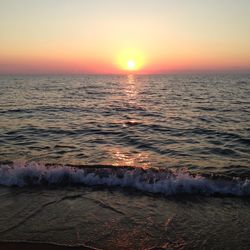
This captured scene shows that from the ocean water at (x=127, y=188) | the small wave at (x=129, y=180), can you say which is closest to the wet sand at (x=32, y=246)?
the ocean water at (x=127, y=188)

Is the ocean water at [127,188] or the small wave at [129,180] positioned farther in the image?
the small wave at [129,180]

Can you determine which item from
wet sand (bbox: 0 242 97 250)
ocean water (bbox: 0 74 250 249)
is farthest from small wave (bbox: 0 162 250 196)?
wet sand (bbox: 0 242 97 250)

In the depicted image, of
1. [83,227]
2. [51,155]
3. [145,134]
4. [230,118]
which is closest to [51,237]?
[83,227]

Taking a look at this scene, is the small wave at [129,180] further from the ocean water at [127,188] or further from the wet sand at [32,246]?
the wet sand at [32,246]

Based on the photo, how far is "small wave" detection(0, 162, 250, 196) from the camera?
8.25 m

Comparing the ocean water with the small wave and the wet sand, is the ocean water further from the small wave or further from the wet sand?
the wet sand

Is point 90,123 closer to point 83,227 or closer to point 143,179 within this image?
A: point 143,179

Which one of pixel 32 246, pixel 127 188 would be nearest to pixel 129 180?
pixel 127 188

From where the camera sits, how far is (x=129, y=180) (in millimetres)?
8789

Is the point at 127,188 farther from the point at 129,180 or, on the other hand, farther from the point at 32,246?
the point at 32,246

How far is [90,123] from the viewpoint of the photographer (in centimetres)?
1994

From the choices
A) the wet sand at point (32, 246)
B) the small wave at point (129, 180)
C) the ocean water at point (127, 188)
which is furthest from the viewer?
the small wave at point (129, 180)

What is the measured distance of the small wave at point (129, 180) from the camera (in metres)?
8.25

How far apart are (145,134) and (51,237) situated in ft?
36.4
